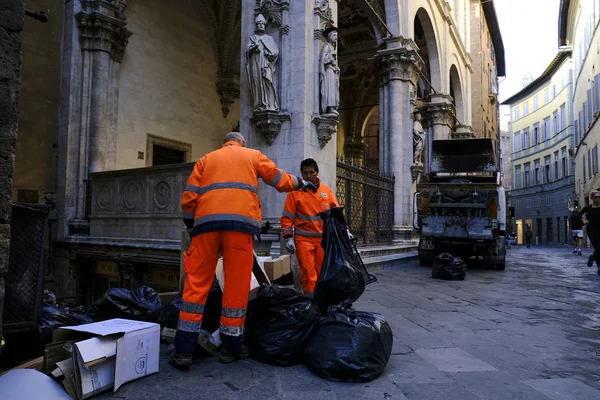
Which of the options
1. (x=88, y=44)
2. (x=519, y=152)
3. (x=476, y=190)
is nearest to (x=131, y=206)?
(x=88, y=44)

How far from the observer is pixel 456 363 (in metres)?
3.31

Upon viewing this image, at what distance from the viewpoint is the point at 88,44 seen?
10.9m

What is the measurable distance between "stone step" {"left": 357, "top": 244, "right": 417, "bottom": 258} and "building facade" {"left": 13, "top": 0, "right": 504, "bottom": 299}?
533mm

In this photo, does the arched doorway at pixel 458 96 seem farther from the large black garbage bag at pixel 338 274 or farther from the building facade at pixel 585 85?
the large black garbage bag at pixel 338 274

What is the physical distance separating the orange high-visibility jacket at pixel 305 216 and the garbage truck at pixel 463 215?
6.16m

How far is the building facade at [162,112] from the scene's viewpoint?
8.33m

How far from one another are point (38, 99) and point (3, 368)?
8.68 meters

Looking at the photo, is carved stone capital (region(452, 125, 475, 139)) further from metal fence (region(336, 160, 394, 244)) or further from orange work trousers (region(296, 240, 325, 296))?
orange work trousers (region(296, 240, 325, 296))

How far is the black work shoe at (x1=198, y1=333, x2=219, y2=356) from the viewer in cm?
322

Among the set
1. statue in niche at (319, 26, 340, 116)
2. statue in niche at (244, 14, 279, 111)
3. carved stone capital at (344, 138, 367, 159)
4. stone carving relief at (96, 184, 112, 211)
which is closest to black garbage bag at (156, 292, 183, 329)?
statue in niche at (244, 14, 279, 111)

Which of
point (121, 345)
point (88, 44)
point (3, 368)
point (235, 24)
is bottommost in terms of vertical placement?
point (3, 368)

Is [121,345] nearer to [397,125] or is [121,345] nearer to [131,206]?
[131,206]

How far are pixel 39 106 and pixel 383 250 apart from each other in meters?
9.31

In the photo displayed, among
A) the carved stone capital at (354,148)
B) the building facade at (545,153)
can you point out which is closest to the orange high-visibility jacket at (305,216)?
the carved stone capital at (354,148)
